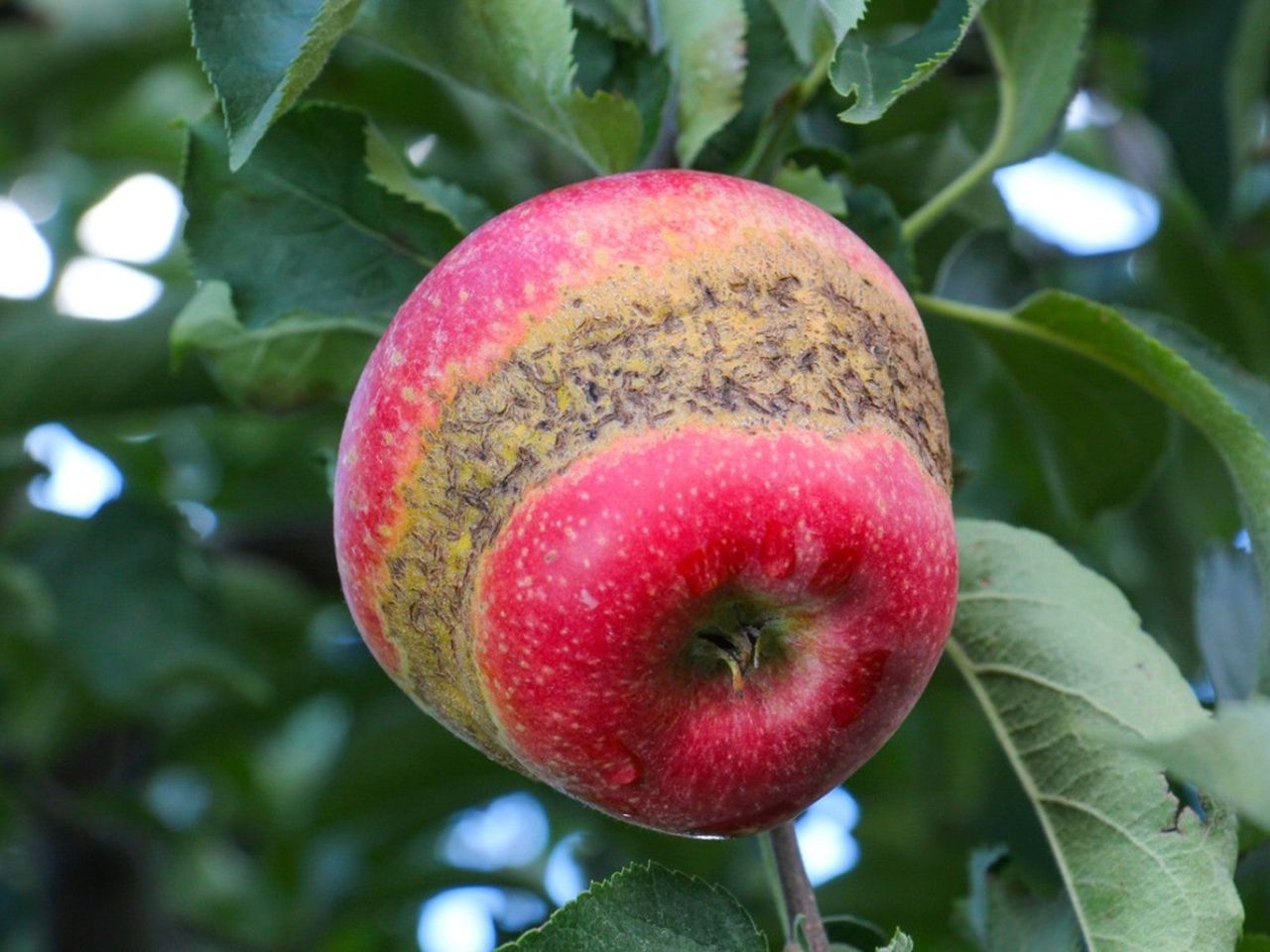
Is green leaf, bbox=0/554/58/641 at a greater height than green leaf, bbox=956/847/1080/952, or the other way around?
green leaf, bbox=956/847/1080/952

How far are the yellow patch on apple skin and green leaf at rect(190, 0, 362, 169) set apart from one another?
0.70 feet

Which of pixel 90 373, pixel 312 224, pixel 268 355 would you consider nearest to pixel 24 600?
pixel 90 373

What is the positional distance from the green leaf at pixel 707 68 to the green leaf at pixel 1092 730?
0.34 m

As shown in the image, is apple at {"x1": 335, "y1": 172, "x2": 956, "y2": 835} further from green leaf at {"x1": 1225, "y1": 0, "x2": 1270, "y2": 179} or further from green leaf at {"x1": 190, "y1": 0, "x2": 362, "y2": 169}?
green leaf at {"x1": 1225, "y1": 0, "x2": 1270, "y2": 179}

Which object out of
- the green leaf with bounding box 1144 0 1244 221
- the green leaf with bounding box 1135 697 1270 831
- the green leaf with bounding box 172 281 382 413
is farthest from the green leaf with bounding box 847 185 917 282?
the green leaf with bounding box 1144 0 1244 221

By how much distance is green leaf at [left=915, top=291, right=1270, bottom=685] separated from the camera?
0.99 metres

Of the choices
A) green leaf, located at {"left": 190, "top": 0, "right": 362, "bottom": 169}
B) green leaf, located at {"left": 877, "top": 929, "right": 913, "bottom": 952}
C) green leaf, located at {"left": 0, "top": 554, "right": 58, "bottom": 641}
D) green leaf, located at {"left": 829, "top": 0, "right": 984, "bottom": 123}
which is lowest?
green leaf, located at {"left": 0, "top": 554, "right": 58, "bottom": 641}

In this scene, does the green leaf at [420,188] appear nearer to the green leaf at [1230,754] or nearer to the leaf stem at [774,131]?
the leaf stem at [774,131]

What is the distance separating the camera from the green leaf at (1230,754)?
63cm

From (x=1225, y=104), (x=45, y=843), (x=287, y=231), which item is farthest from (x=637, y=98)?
(x=45, y=843)

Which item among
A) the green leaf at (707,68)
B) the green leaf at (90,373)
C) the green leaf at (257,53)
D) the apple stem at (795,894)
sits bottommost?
the green leaf at (90,373)

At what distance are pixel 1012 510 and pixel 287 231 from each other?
1.16 m

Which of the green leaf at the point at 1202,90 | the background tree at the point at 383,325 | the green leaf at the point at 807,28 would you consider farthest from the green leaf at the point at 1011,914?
the green leaf at the point at 1202,90

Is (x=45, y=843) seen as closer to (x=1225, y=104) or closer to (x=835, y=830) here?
(x=835, y=830)
